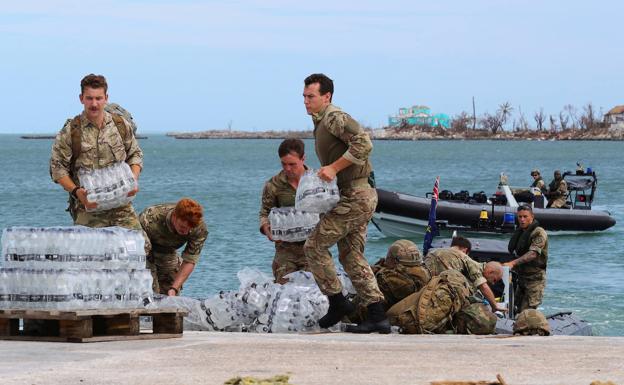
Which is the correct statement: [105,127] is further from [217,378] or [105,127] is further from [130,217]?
[217,378]

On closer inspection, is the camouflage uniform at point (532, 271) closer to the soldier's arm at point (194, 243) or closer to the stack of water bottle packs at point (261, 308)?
the stack of water bottle packs at point (261, 308)

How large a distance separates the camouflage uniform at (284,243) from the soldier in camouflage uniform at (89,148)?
5.31 feet

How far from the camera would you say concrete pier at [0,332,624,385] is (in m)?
6.89

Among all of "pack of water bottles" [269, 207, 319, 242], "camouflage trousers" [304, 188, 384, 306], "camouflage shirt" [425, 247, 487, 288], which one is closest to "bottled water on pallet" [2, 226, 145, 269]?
"camouflage trousers" [304, 188, 384, 306]

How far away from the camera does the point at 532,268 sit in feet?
45.8

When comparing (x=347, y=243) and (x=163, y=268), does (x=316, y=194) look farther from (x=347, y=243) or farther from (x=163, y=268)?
(x=163, y=268)

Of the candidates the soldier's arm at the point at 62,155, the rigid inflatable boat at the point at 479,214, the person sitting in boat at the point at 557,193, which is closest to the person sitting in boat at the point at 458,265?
the soldier's arm at the point at 62,155

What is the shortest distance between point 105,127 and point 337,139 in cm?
166

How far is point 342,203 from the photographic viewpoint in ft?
29.6

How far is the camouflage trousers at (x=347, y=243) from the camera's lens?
9.04 m

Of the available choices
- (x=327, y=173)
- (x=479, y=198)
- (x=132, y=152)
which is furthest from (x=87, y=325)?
(x=479, y=198)

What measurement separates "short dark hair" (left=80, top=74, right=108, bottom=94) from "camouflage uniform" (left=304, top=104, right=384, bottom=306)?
4.83 ft

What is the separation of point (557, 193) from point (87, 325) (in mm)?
26728

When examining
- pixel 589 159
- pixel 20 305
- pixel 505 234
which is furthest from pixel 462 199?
pixel 589 159
